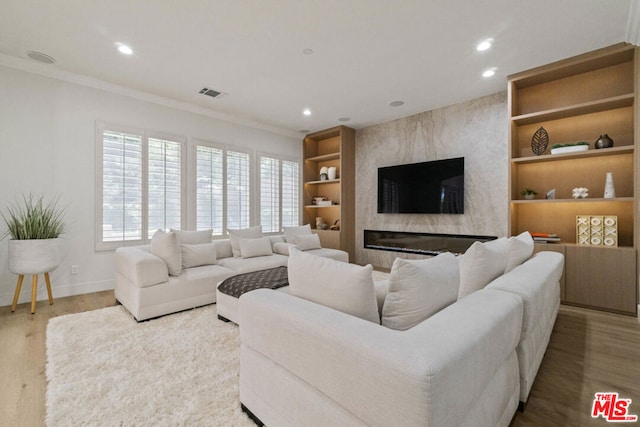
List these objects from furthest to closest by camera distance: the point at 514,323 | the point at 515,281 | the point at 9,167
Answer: the point at 9,167 → the point at 515,281 → the point at 514,323

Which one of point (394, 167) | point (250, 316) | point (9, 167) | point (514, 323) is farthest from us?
point (394, 167)

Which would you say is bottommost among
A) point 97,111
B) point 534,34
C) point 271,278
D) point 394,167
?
point 271,278

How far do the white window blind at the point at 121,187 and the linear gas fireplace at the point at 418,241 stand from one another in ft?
13.2

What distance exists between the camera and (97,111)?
3.81 meters

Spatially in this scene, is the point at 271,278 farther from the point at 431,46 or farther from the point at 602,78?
the point at 602,78

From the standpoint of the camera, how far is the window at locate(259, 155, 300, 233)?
18.7 feet

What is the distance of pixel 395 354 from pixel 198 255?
3.21 meters

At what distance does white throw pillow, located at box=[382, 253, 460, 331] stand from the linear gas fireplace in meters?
3.45

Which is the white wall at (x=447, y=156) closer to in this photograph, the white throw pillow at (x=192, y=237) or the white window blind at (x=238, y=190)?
the white window blind at (x=238, y=190)

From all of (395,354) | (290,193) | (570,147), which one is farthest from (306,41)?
(290,193)

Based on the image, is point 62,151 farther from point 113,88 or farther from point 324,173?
point 324,173

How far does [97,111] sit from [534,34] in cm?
516

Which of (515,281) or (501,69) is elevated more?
(501,69)

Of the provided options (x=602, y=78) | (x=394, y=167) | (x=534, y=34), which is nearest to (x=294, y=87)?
(x=394, y=167)
